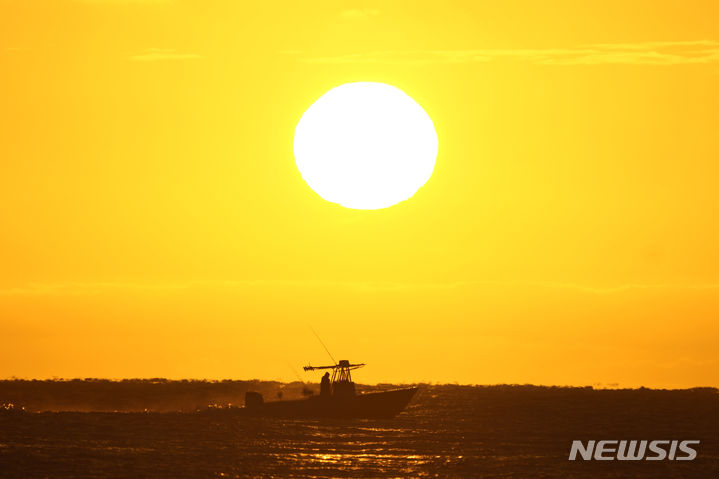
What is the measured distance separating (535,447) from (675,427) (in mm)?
33523

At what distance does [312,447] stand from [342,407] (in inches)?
800

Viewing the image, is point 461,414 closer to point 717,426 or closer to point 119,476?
point 717,426

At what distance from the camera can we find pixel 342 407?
3816 inches

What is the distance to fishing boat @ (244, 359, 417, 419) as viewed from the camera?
9606 cm

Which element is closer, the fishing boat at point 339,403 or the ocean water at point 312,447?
the ocean water at point 312,447

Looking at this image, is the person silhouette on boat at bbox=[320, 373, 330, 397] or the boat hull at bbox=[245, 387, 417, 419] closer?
the person silhouette on boat at bbox=[320, 373, 330, 397]

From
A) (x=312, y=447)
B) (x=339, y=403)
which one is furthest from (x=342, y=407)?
(x=312, y=447)

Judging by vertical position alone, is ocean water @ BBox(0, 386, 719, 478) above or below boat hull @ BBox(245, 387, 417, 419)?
below

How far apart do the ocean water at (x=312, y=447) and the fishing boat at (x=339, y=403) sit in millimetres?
1025

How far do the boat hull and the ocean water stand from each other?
0.94m

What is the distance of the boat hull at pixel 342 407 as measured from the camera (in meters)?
97.2

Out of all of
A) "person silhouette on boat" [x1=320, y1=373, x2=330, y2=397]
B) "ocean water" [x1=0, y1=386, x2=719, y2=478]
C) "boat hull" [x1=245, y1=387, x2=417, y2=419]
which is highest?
"person silhouette on boat" [x1=320, y1=373, x2=330, y2=397]

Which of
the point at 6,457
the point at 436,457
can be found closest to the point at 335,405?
the point at 436,457

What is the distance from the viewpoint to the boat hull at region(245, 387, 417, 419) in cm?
9725
